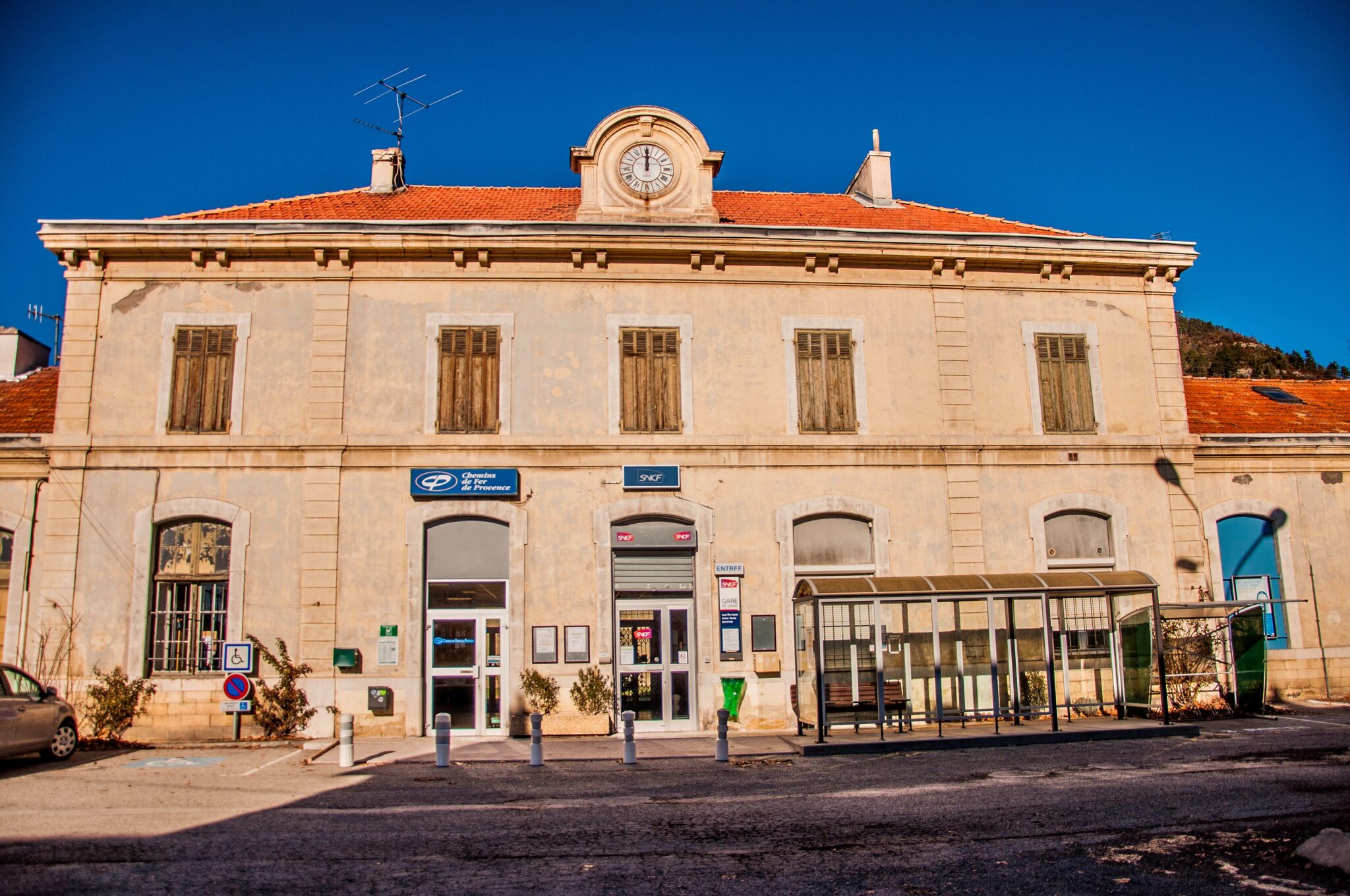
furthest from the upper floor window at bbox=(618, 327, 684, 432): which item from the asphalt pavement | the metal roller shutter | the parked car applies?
the parked car

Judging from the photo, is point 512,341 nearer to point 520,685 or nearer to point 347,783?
point 520,685

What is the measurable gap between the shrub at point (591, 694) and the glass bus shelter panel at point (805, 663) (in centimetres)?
301

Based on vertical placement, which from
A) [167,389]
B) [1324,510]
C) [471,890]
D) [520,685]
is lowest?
[471,890]

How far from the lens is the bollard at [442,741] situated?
12477 mm

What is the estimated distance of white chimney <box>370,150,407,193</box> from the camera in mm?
19609

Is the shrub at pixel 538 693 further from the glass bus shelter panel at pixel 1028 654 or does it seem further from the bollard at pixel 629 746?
the glass bus shelter panel at pixel 1028 654

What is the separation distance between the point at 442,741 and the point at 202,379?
762 centimetres

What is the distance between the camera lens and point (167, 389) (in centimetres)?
1581

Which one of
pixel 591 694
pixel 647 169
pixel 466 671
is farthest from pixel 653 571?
pixel 647 169

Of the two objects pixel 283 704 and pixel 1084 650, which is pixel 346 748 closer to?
pixel 283 704

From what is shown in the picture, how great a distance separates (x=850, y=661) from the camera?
15109 millimetres

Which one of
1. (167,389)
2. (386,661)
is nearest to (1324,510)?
(386,661)

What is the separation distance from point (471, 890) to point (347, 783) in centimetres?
508

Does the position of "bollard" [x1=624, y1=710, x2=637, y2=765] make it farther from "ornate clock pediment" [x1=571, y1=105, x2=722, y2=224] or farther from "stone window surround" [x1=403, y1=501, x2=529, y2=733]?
"ornate clock pediment" [x1=571, y1=105, x2=722, y2=224]
